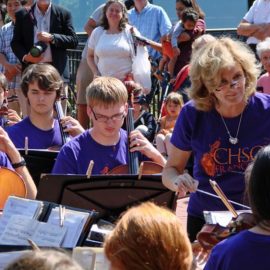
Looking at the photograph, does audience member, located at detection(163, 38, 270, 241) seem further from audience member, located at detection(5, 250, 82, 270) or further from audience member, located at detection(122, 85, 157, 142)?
audience member, located at detection(122, 85, 157, 142)

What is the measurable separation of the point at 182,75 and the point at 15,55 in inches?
83.8

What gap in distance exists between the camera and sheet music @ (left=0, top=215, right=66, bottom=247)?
3344mm

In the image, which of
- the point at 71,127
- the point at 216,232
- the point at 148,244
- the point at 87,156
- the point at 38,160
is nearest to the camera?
the point at 148,244

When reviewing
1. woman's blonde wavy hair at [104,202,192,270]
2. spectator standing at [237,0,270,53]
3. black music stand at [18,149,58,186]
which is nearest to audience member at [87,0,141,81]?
spectator standing at [237,0,270,53]

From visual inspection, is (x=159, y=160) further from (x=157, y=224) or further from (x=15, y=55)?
(x=15, y=55)

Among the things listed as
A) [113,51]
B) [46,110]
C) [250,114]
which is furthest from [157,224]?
[113,51]

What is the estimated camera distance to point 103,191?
3.86 meters

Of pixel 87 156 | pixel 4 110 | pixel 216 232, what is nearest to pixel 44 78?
pixel 4 110

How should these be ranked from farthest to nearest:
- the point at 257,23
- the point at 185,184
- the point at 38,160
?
1. the point at 257,23
2. the point at 38,160
3. the point at 185,184

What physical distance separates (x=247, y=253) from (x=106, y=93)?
2217 mm

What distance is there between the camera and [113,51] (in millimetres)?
8766

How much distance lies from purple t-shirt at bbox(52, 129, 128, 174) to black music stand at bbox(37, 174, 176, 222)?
668 mm

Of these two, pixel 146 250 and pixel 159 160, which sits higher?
pixel 146 250

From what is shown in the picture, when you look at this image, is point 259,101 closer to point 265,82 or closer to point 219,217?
point 219,217
